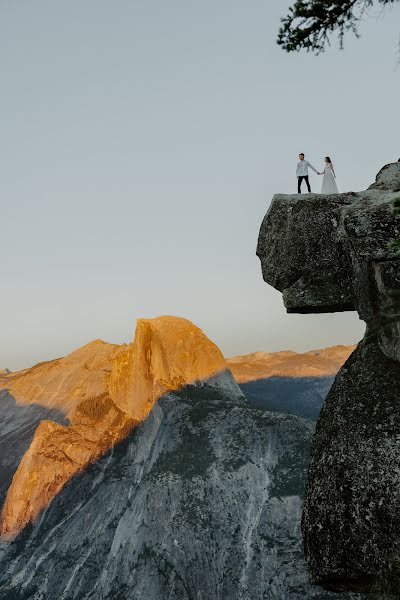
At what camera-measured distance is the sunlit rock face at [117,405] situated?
131 metres

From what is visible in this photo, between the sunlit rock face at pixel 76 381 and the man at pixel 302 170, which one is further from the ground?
the man at pixel 302 170

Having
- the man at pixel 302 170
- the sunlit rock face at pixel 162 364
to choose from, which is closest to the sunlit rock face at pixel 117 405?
the sunlit rock face at pixel 162 364

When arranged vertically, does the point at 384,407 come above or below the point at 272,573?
above

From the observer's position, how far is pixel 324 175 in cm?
1588

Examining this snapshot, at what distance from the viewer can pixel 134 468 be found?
12319cm

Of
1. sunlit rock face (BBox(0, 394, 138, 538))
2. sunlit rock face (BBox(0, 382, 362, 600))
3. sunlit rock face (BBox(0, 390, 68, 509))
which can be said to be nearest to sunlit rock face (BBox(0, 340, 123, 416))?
sunlit rock face (BBox(0, 390, 68, 509))

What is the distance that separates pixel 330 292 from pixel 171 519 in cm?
9436

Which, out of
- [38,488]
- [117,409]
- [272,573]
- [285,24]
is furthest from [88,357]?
[285,24]

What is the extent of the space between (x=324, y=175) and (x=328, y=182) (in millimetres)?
389

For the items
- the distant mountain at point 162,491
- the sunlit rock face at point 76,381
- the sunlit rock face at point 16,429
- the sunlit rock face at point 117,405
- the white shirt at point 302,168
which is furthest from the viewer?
the sunlit rock face at point 76,381

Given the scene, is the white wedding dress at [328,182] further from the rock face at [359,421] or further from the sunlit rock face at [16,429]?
the sunlit rock face at [16,429]

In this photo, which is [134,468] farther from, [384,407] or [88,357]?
[384,407]

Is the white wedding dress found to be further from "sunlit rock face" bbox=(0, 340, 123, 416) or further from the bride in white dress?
"sunlit rock face" bbox=(0, 340, 123, 416)

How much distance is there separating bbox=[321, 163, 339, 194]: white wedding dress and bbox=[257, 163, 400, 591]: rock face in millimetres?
5827
